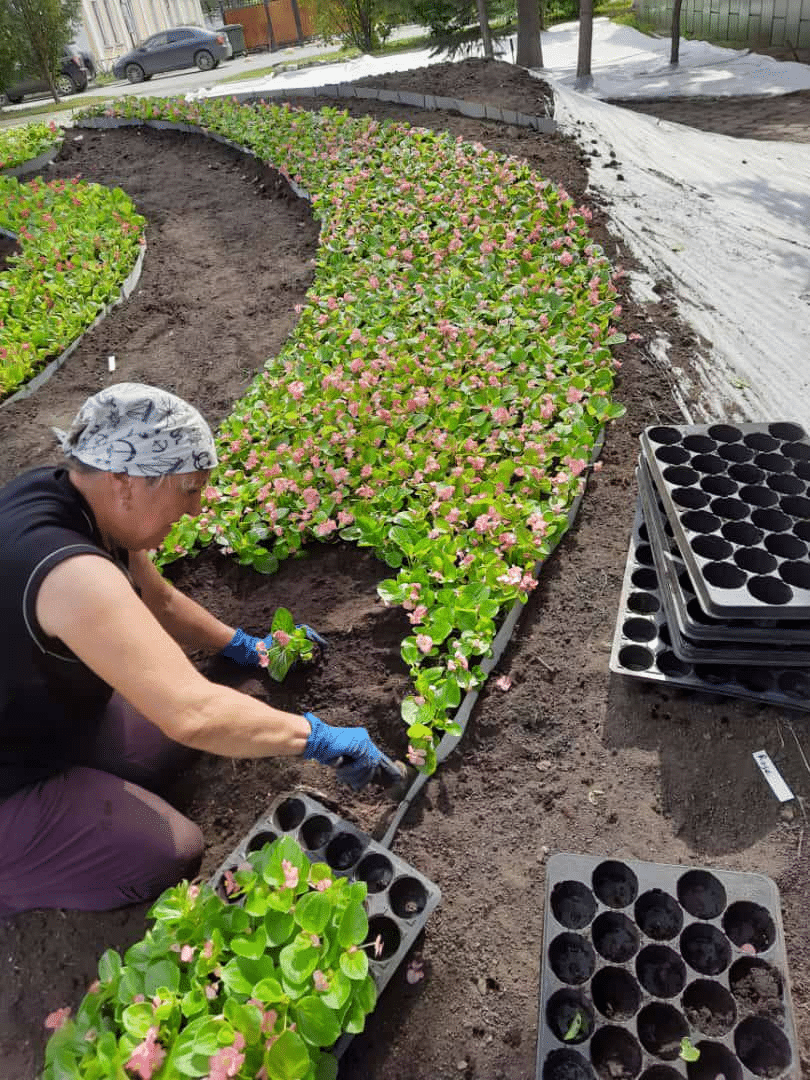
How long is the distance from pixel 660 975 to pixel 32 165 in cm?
1266

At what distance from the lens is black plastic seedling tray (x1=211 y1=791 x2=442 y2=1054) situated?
201 cm

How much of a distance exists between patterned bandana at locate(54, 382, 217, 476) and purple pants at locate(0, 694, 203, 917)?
105cm

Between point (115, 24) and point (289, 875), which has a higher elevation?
point (115, 24)

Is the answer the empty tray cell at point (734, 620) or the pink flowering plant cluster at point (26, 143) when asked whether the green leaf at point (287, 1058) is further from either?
the pink flowering plant cluster at point (26, 143)

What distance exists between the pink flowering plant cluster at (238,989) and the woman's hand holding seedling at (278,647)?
0.87 meters

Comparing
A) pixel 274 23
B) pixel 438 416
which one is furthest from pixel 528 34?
pixel 274 23

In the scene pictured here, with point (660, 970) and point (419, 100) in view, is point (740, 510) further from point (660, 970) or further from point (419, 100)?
point (419, 100)

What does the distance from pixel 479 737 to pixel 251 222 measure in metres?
7.01

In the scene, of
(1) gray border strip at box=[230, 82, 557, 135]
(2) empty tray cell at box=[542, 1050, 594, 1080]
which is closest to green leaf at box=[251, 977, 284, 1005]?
(2) empty tray cell at box=[542, 1050, 594, 1080]

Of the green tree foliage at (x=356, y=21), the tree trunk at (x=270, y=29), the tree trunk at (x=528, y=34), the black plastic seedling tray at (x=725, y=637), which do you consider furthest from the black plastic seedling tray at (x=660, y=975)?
the tree trunk at (x=270, y=29)

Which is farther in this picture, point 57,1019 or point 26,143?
point 26,143

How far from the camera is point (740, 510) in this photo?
2713mm

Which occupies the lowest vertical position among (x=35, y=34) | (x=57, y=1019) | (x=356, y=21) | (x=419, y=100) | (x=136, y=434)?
(x=57, y=1019)

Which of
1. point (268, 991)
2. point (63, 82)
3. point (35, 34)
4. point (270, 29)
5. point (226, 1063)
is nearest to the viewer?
point (226, 1063)
